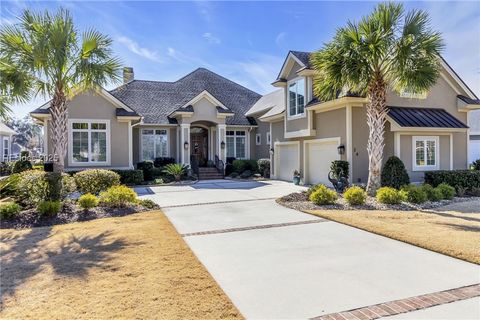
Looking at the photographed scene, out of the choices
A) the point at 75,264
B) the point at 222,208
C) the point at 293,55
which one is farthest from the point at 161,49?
the point at 75,264

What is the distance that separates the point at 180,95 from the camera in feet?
90.6

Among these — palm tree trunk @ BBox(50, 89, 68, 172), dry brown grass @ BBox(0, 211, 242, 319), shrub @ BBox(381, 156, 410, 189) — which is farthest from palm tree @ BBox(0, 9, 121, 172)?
shrub @ BBox(381, 156, 410, 189)

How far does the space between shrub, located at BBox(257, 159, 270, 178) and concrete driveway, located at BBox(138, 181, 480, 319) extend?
570 inches

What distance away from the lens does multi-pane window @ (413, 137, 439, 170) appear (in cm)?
1512

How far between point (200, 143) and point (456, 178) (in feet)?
59.8

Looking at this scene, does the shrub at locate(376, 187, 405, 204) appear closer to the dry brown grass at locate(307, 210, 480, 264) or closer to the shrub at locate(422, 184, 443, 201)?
the dry brown grass at locate(307, 210, 480, 264)

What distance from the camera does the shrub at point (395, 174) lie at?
43.2ft

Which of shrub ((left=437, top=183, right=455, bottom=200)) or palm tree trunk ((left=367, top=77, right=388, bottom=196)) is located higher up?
palm tree trunk ((left=367, top=77, right=388, bottom=196))

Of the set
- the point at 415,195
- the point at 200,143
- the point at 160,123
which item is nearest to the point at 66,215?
the point at 415,195

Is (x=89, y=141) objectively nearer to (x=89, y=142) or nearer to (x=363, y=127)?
(x=89, y=142)

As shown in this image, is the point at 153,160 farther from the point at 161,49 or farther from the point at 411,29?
the point at 411,29

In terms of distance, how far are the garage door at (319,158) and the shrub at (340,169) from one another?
2.86 feet

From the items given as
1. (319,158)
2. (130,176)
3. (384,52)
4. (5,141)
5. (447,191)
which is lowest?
(447,191)

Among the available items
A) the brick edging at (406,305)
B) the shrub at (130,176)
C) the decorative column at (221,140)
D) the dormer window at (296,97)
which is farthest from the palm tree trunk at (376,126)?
the decorative column at (221,140)
